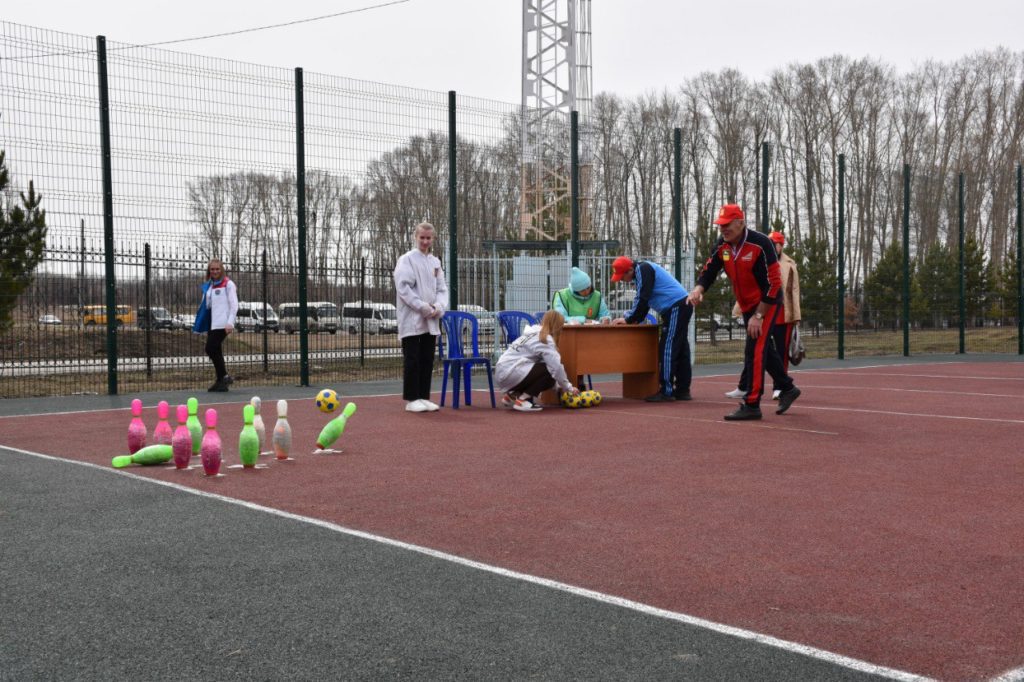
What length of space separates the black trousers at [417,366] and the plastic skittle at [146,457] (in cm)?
396

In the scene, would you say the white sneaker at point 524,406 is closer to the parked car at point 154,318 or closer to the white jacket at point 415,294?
the white jacket at point 415,294

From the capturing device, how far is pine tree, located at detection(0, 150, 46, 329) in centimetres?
1270

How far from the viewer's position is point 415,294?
1056 centimetres

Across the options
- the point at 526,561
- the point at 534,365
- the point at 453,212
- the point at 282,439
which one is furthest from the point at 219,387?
the point at 526,561

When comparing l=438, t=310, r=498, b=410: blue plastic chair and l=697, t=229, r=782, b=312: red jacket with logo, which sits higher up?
l=697, t=229, r=782, b=312: red jacket with logo

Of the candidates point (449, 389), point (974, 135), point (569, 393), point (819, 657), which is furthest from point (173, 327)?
point (974, 135)

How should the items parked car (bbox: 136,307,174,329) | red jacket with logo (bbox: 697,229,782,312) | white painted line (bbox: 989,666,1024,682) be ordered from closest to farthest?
white painted line (bbox: 989,666,1024,682) < red jacket with logo (bbox: 697,229,782,312) < parked car (bbox: 136,307,174,329)

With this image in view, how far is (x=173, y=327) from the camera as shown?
17484 mm

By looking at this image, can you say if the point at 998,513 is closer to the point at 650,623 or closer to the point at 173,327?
the point at 650,623

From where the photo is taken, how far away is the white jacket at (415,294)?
414 inches

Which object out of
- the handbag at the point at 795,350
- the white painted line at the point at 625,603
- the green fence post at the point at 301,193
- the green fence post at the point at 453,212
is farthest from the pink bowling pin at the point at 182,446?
the green fence post at the point at 453,212

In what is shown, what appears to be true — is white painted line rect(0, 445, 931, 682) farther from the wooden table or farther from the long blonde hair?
the wooden table

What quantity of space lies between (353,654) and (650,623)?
1.00 m

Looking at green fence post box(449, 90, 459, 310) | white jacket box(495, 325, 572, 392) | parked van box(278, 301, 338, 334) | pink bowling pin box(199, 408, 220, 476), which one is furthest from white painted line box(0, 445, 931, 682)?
parked van box(278, 301, 338, 334)
